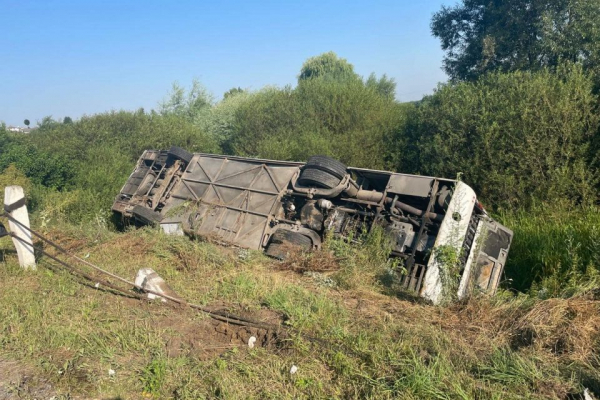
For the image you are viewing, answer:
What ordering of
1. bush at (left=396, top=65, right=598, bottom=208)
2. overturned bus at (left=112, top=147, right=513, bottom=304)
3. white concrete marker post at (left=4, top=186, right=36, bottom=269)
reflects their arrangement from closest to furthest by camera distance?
white concrete marker post at (left=4, top=186, right=36, bottom=269), overturned bus at (left=112, top=147, right=513, bottom=304), bush at (left=396, top=65, right=598, bottom=208)

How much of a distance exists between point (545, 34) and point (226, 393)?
20.3 metres

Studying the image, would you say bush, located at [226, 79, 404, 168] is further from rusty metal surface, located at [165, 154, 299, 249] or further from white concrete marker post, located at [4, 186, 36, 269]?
white concrete marker post, located at [4, 186, 36, 269]

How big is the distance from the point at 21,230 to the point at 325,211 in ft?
15.6

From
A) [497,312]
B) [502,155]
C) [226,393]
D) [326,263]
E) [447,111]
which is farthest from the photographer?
[447,111]

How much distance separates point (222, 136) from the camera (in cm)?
2409

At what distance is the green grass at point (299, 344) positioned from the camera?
3586mm

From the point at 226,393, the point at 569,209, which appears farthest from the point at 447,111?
the point at 226,393

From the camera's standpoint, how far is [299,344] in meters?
4.16

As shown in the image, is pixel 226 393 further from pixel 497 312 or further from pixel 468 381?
pixel 497 312

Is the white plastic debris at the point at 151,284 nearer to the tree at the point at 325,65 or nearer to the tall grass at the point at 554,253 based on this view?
the tall grass at the point at 554,253

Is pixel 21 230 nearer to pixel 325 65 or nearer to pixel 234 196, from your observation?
pixel 234 196

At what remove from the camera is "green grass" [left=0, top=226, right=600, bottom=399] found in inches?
141

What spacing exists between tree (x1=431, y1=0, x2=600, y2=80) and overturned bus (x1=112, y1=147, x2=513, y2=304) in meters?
10.3

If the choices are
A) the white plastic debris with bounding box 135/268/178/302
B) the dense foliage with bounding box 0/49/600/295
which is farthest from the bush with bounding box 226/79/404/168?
the white plastic debris with bounding box 135/268/178/302
